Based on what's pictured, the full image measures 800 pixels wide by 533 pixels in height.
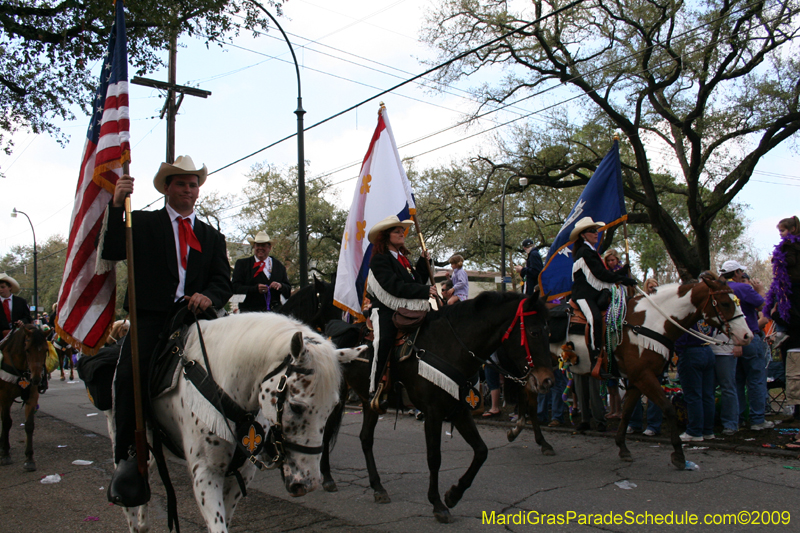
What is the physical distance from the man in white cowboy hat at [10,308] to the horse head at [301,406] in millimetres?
7648

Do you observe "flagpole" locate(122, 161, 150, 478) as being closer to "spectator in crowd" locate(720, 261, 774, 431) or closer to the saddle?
the saddle

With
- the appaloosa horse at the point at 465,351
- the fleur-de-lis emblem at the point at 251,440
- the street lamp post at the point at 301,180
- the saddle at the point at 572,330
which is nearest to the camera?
the fleur-de-lis emblem at the point at 251,440

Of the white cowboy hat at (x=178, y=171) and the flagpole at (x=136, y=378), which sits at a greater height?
the white cowboy hat at (x=178, y=171)

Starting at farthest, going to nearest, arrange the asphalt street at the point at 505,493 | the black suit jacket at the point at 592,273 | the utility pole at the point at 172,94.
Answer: the utility pole at the point at 172,94, the black suit jacket at the point at 592,273, the asphalt street at the point at 505,493

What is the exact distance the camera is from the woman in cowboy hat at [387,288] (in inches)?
205

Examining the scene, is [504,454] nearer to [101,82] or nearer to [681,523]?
[681,523]

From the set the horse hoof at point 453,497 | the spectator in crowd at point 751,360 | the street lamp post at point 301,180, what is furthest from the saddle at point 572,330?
the street lamp post at point 301,180

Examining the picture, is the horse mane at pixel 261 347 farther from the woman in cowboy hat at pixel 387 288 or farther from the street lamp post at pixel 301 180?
the street lamp post at pixel 301 180

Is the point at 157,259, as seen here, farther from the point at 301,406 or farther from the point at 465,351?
the point at 465,351

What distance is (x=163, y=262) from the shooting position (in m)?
3.82

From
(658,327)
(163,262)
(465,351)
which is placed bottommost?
(465,351)

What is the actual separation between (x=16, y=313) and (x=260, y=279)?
3940 millimetres

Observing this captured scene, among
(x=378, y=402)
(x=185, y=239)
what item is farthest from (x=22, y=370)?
(x=185, y=239)

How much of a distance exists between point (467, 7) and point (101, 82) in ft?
67.6
